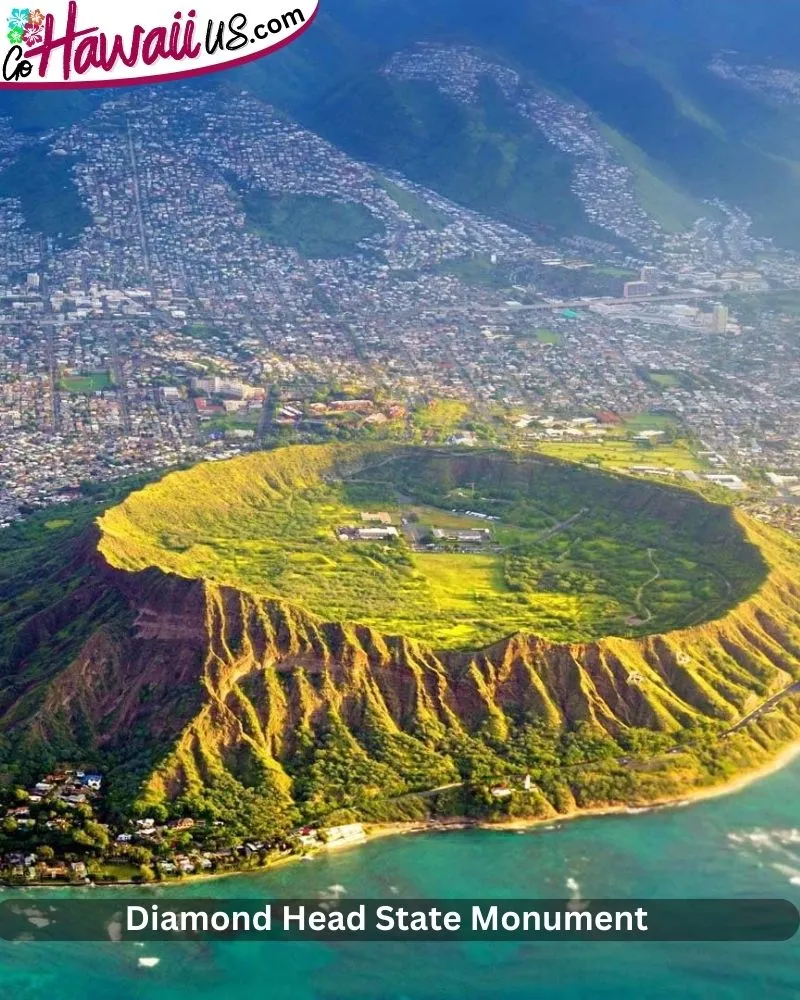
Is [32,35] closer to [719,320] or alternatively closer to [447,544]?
[447,544]

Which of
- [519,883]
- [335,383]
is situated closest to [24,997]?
[519,883]

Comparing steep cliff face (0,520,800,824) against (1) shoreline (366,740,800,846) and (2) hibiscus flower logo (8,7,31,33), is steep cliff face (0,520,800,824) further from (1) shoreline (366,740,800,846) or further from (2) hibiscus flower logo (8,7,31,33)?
(2) hibiscus flower logo (8,7,31,33)

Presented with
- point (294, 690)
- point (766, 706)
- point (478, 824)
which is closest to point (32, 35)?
point (294, 690)

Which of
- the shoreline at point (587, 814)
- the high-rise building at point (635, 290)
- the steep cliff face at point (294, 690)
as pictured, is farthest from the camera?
the high-rise building at point (635, 290)

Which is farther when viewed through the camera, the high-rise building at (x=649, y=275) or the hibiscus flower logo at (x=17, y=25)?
the high-rise building at (x=649, y=275)

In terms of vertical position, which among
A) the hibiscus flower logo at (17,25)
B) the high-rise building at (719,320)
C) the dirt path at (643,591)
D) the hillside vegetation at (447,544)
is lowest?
the high-rise building at (719,320)

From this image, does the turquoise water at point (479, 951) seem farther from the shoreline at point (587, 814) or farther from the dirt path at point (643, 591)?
the dirt path at point (643, 591)

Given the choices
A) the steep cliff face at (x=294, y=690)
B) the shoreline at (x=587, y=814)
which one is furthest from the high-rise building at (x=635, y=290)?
the shoreline at (x=587, y=814)
